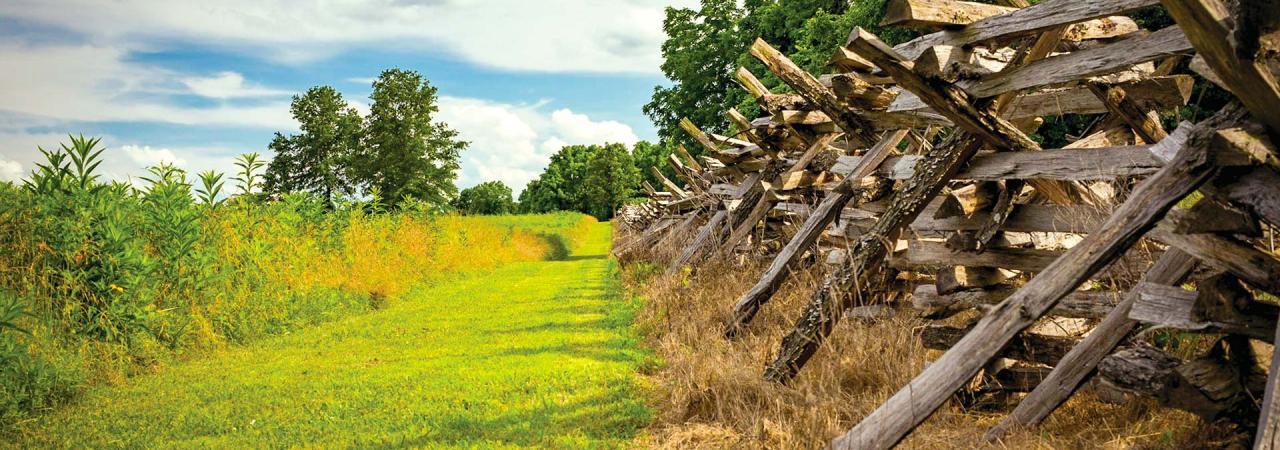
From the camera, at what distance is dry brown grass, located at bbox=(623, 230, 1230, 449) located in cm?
377

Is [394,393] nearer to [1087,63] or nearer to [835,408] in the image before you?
[835,408]

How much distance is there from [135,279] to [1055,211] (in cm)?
716

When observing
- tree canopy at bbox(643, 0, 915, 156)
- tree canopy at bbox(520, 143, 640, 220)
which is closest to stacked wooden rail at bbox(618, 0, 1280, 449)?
tree canopy at bbox(643, 0, 915, 156)

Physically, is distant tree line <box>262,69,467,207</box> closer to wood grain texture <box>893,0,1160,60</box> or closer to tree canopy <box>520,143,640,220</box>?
tree canopy <box>520,143,640,220</box>

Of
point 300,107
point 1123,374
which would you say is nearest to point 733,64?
point 1123,374

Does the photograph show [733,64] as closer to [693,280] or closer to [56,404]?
[693,280]

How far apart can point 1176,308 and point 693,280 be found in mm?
6221

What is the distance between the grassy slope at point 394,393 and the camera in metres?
4.89

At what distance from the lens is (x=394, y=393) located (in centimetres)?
598

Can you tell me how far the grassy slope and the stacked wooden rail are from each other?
136cm

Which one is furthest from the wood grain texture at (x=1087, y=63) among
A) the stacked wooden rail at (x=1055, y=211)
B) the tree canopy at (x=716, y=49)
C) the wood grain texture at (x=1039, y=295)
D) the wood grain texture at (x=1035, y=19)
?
the tree canopy at (x=716, y=49)

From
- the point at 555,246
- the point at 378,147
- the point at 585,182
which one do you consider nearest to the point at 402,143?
the point at 378,147

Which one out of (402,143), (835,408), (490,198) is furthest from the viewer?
(490,198)

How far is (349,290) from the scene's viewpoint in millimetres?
10984
